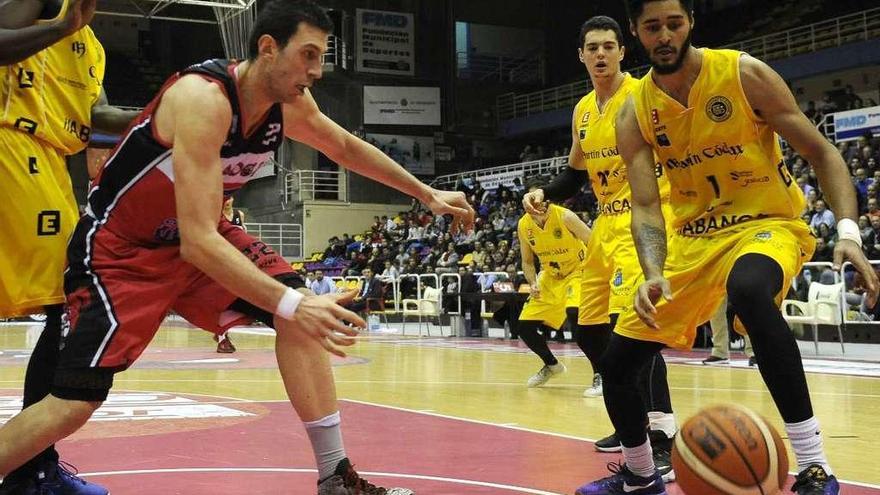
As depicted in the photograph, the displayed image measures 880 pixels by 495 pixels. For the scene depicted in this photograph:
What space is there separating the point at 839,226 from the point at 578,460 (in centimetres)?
192

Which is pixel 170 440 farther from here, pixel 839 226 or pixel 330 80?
pixel 330 80

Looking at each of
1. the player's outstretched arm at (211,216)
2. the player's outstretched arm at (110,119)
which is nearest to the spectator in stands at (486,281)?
the player's outstretched arm at (110,119)

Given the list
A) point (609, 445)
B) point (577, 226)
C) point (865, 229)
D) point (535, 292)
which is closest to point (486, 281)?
point (865, 229)

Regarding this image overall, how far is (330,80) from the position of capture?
3569 centimetres

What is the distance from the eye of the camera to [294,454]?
17.2 feet

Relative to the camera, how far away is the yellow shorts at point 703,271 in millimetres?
3932

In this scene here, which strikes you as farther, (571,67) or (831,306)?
(571,67)

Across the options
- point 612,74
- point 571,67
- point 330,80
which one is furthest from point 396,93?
point 612,74

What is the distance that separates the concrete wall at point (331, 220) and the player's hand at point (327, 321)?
31518mm

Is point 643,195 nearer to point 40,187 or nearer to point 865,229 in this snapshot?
point 40,187

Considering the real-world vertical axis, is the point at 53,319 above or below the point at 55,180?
below

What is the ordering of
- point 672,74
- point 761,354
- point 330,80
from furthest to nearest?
point 330,80 < point 672,74 < point 761,354

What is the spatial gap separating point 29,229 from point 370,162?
141 centimetres

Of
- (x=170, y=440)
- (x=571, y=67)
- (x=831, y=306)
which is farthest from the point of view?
(x=571, y=67)
